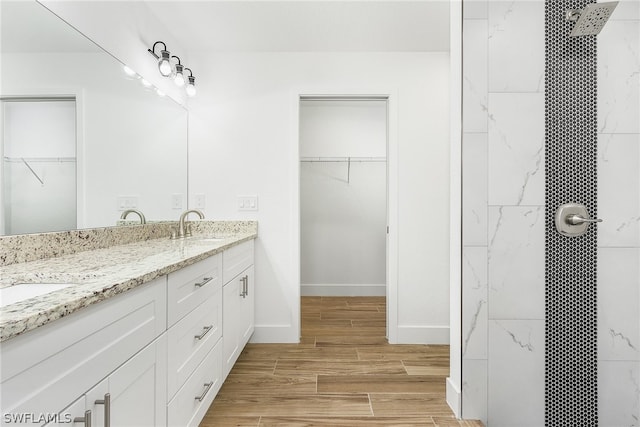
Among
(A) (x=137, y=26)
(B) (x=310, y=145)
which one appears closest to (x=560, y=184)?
(A) (x=137, y=26)

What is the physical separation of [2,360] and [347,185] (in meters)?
3.91

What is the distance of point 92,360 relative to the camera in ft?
2.83

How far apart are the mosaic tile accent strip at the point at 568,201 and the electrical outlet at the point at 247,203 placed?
1995mm

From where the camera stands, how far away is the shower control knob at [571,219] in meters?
1.68

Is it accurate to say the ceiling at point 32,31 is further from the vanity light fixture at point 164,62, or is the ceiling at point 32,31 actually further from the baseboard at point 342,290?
the baseboard at point 342,290


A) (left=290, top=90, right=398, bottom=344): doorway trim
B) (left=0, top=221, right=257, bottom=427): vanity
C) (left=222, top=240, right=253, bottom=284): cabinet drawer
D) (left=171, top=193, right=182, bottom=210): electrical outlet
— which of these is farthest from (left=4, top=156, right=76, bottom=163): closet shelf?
(left=290, top=90, right=398, bottom=344): doorway trim

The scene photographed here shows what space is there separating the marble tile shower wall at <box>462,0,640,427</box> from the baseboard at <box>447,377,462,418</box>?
1.5 inches

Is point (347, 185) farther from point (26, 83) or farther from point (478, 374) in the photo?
point (26, 83)

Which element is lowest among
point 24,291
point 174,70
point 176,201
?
point 24,291

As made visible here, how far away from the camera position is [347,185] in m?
4.38

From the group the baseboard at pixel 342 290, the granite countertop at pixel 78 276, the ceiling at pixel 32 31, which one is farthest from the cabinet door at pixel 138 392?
the baseboard at pixel 342 290

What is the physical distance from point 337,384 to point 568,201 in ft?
5.31

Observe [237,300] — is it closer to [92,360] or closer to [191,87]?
[92,360]

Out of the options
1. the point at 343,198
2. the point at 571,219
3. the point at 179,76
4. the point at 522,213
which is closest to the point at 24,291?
the point at 179,76
